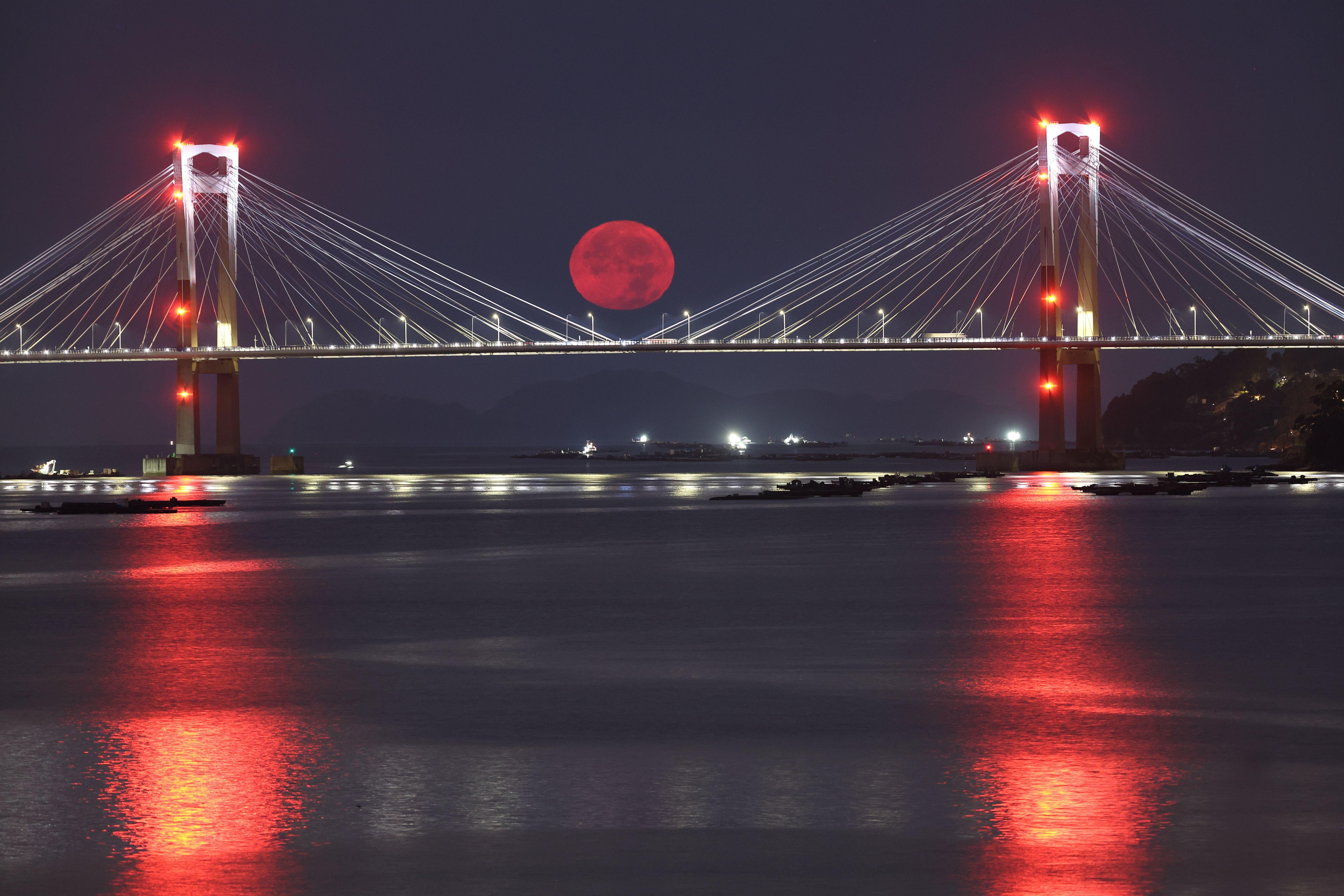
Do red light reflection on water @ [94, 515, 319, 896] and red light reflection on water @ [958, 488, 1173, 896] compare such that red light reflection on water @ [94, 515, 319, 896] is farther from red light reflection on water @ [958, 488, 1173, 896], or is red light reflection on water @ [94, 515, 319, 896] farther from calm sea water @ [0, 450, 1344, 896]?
red light reflection on water @ [958, 488, 1173, 896]

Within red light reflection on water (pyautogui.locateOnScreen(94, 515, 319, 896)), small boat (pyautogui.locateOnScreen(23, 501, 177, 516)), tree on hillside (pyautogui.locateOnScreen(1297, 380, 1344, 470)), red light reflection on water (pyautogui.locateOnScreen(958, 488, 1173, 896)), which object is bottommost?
red light reflection on water (pyautogui.locateOnScreen(958, 488, 1173, 896))

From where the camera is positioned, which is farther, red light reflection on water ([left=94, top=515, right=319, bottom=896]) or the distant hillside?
the distant hillside

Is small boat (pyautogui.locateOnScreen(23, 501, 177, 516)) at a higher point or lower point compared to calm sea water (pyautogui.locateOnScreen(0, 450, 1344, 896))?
higher

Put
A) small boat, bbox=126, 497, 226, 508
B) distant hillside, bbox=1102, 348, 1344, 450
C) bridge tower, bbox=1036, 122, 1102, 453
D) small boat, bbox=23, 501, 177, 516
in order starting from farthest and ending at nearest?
1. distant hillside, bbox=1102, 348, 1344, 450
2. bridge tower, bbox=1036, 122, 1102, 453
3. small boat, bbox=126, 497, 226, 508
4. small boat, bbox=23, 501, 177, 516

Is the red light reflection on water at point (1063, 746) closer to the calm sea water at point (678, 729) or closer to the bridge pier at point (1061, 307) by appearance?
the calm sea water at point (678, 729)

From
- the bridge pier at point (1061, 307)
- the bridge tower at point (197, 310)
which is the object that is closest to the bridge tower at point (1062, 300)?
the bridge pier at point (1061, 307)

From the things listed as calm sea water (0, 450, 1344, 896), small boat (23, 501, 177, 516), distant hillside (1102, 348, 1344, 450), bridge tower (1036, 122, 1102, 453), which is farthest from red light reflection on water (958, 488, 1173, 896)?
distant hillside (1102, 348, 1344, 450)

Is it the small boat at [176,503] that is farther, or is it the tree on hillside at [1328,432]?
the tree on hillside at [1328,432]

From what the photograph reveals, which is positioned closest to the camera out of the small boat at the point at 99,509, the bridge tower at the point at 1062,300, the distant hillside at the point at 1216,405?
the small boat at the point at 99,509
